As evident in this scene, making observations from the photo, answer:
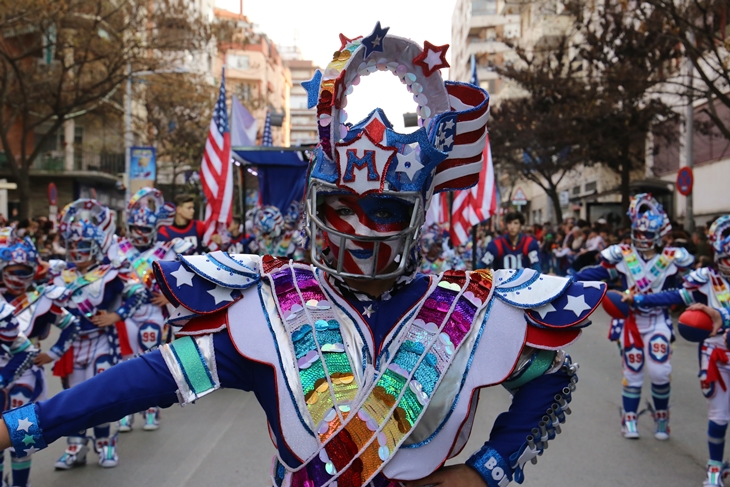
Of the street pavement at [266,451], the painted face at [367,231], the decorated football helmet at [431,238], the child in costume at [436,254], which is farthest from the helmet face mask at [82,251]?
the decorated football helmet at [431,238]

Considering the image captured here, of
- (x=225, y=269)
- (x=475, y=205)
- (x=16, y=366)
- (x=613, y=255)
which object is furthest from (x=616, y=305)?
(x=475, y=205)

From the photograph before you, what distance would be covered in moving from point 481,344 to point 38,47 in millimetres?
19217

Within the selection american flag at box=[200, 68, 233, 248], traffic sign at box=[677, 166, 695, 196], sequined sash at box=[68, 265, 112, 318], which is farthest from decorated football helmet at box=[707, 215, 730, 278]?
traffic sign at box=[677, 166, 695, 196]

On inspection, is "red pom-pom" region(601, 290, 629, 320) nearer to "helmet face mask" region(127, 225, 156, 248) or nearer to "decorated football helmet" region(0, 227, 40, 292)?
"decorated football helmet" region(0, 227, 40, 292)

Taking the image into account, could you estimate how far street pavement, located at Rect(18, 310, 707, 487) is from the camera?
5.80 metres

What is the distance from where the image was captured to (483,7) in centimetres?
7231

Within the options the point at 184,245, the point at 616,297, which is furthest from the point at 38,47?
the point at 616,297

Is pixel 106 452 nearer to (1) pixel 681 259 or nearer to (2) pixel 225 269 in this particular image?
(2) pixel 225 269

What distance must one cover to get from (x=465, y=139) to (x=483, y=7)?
Result: 74.2 meters

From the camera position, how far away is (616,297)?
6391 millimetres

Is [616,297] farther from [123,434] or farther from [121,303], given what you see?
[123,434]

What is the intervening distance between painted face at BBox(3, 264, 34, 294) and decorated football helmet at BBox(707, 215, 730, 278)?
16.5 ft

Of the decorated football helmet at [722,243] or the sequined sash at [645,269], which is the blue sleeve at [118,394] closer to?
the decorated football helmet at [722,243]

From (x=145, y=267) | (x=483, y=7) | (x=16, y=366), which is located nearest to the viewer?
(x=16, y=366)
